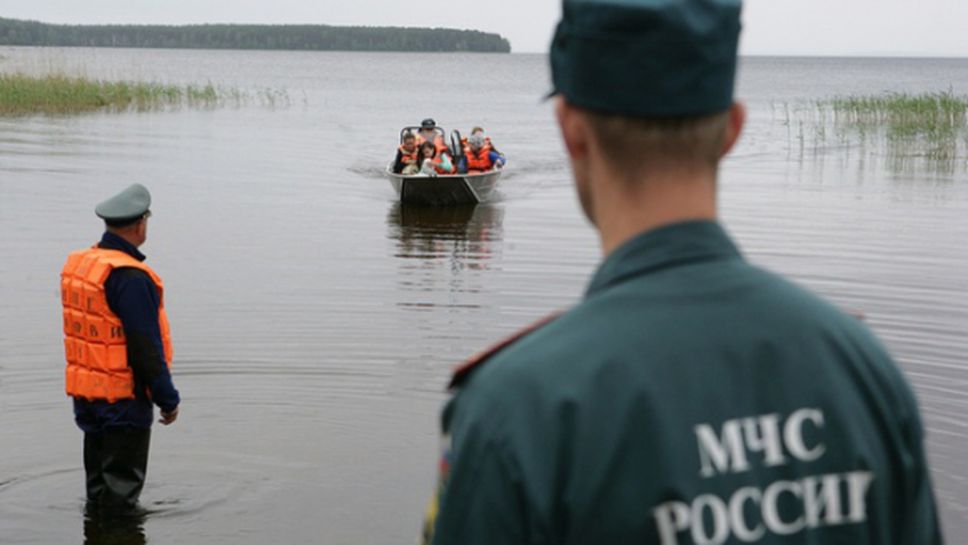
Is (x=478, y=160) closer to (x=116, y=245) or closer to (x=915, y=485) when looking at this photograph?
(x=116, y=245)

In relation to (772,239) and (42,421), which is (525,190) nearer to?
(772,239)

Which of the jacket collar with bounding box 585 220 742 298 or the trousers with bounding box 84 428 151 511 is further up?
the jacket collar with bounding box 585 220 742 298

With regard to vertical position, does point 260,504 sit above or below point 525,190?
above

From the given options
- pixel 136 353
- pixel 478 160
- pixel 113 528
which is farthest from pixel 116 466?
pixel 478 160

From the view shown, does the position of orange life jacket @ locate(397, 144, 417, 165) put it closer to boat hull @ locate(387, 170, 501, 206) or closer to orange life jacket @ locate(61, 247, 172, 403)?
boat hull @ locate(387, 170, 501, 206)

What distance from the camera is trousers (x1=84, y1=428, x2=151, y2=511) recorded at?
23.6ft

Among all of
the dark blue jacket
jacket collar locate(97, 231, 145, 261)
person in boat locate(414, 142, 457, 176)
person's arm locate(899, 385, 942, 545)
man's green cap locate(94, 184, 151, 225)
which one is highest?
person's arm locate(899, 385, 942, 545)

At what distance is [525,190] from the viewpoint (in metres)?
27.8

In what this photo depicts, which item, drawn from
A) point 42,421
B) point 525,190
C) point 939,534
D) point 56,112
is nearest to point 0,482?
point 42,421

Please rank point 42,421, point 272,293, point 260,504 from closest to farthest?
point 260,504 < point 42,421 < point 272,293

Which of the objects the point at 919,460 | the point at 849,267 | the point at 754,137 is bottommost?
the point at 754,137

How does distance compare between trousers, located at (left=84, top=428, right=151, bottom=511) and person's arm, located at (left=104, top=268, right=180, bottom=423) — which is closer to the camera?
person's arm, located at (left=104, top=268, right=180, bottom=423)

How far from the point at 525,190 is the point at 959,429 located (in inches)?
727

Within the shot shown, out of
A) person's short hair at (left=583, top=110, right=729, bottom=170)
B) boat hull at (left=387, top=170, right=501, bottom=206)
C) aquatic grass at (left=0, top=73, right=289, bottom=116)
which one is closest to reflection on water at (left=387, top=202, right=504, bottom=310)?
boat hull at (left=387, top=170, right=501, bottom=206)
